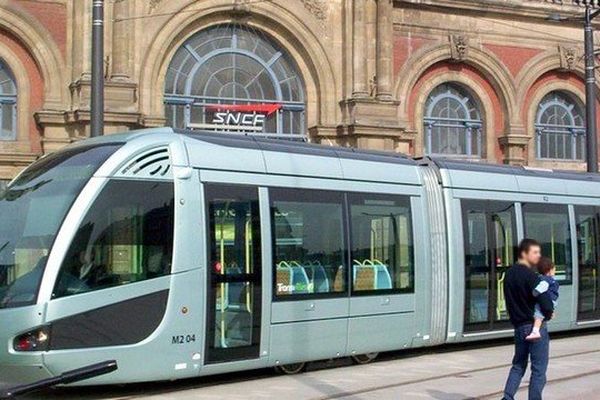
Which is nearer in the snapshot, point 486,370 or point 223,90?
point 486,370

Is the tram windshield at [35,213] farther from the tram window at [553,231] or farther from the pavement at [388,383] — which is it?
the tram window at [553,231]

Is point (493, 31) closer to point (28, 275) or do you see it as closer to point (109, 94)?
point (109, 94)

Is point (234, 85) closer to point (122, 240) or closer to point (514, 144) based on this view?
point (514, 144)

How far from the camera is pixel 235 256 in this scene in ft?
35.6

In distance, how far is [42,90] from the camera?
23797mm

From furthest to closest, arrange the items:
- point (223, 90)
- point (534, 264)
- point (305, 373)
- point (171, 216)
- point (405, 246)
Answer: point (223, 90)
point (405, 246)
point (305, 373)
point (171, 216)
point (534, 264)

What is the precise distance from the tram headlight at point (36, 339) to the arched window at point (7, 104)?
15.4 metres

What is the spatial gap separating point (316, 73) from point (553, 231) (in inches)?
488

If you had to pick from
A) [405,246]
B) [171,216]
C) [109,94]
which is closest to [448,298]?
[405,246]

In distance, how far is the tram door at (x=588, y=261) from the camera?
16188 millimetres

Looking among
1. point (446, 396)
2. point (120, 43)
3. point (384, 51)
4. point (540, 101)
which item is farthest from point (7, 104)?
point (540, 101)

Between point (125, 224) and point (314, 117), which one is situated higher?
point (314, 117)

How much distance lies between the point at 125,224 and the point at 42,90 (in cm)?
1486

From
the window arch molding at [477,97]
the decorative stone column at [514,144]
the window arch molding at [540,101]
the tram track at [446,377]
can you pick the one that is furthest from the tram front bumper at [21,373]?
Result: the window arch molding at [540,101]
